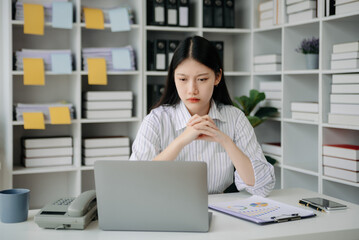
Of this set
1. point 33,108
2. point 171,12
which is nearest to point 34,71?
point 33,108

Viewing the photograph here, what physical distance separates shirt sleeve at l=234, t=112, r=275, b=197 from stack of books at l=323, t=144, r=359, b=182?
107 centimetres

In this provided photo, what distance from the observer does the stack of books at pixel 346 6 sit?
9.38ft

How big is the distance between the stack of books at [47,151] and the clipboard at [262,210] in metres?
1.95

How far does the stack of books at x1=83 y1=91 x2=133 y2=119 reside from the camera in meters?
3.46

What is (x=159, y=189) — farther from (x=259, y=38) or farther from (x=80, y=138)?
(x=259, y=38)

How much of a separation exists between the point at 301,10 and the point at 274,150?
42.9 inches

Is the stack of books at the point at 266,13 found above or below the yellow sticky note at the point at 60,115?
above

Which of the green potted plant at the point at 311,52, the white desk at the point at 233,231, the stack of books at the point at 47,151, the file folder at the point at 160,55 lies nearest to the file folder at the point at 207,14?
the file folder at the point at 160,55

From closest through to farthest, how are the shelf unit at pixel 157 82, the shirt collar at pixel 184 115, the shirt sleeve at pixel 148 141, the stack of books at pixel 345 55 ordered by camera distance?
the shirt sleeve at pixel 148 141 < the shirt collar at pixel 184 115 < the stack of books at pixel 345 55 < the shelf unit at pixel 157 82

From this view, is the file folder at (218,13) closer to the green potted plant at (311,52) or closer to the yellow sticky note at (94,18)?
the green potted plant at (311,52)

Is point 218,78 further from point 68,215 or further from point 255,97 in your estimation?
point 255,97

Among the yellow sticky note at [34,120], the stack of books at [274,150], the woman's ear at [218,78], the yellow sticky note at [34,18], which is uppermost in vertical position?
the yellow sticky note at [34,18]

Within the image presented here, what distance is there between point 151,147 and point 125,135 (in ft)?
6.11

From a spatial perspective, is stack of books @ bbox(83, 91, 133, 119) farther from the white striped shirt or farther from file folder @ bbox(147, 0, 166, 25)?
the white striped shirt
